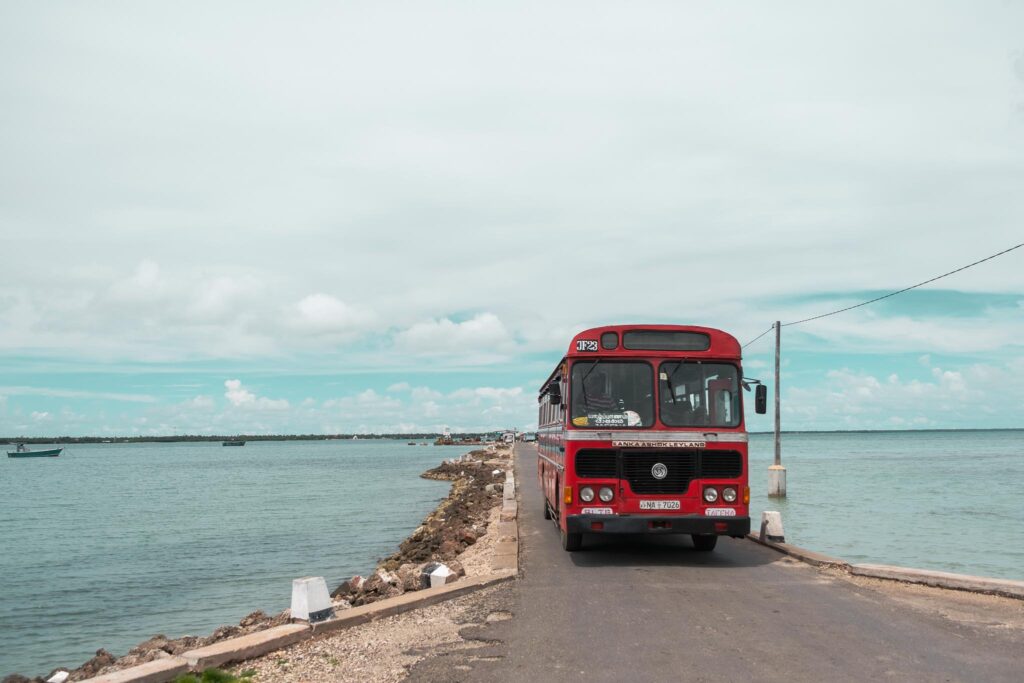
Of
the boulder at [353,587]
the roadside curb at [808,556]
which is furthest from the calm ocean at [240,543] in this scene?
the roadside curb at [808,556]

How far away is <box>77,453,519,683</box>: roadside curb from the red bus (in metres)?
1.76

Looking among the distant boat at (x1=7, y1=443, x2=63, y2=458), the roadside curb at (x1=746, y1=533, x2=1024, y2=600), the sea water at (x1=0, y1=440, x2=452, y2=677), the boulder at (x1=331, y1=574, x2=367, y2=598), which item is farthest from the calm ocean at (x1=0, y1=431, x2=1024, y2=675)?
the distant boat at (x1=7, y1=443, x2=63, y2=458)

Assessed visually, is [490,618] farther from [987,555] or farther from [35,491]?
[35,491]

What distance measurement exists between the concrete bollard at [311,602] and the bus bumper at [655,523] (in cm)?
429

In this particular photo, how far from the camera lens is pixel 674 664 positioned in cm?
694

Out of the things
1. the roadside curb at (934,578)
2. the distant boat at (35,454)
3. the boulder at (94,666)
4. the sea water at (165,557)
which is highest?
the roadside curb at (934,578)

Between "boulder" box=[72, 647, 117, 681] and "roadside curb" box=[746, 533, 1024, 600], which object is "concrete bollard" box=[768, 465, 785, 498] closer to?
"roadside curb" box=[746, 533, 1024, 600]

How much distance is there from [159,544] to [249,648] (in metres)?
24.6

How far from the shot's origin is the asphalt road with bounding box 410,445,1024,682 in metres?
6.81

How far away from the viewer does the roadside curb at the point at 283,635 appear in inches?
262

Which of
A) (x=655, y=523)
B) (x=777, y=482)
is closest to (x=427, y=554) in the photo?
(x=655, y=523)

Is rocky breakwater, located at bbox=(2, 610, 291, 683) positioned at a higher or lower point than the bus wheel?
lower

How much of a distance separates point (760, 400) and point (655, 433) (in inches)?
63.0

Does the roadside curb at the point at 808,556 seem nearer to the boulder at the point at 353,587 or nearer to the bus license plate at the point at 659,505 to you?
the bus license plate at the point at 659,505
